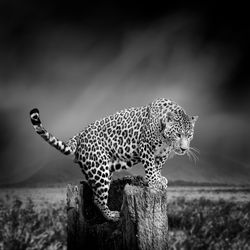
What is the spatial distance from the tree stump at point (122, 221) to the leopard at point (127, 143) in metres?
0.17

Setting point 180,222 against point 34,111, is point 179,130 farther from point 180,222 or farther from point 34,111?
point 180,222

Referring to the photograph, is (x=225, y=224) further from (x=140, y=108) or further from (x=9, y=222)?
(x=140, y=108)

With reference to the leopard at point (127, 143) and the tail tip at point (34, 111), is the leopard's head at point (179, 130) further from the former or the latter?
the tail tip at point (34, 111)

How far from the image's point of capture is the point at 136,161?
4.54 meters

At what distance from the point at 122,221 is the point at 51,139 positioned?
116cm

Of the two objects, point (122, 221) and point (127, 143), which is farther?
point (127, 143)

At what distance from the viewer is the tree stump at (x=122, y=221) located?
12.5 feet

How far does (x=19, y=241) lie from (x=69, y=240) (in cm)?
420

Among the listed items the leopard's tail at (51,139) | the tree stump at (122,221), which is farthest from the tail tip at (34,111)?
the tree stump at (122,221)

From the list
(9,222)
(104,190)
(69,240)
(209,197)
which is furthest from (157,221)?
(209,197)

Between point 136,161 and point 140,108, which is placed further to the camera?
point 140,108

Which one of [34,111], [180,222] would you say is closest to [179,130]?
[34,111]

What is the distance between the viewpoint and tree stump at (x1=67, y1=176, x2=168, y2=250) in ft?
12.5

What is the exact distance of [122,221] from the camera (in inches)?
154
